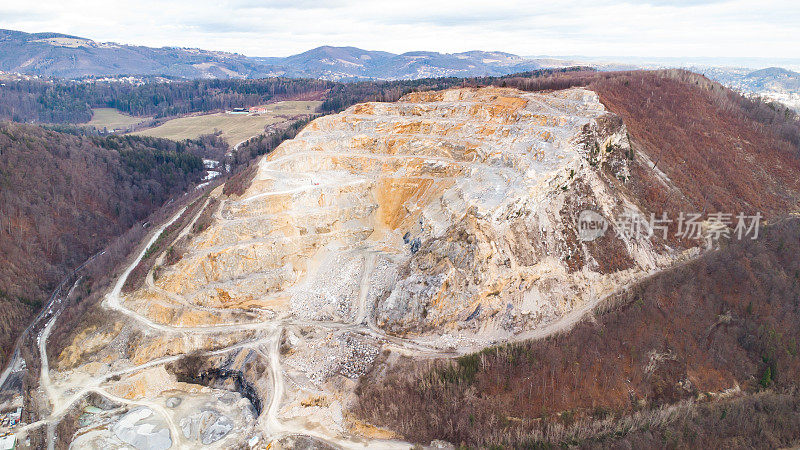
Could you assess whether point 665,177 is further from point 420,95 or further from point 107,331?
point 107,331

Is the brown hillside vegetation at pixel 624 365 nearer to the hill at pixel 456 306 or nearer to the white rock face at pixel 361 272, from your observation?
the hill at pixel 456 306

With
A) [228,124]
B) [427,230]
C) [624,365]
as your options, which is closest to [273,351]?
[427,230]

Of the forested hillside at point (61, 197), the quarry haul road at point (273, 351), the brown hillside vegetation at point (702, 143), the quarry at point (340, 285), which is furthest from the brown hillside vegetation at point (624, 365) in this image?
the forested hillside at point (61, 197)

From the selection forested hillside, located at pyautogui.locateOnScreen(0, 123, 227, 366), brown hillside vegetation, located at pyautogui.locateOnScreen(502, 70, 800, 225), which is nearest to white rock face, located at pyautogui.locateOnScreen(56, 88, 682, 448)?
brown hillside vegetation, located at pyautogui.locateOnScreen(502, 70, 800, 225)

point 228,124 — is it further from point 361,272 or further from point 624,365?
point 624,365

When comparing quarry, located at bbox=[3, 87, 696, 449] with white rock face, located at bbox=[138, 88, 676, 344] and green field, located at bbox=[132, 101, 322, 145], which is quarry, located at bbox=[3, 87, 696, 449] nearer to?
white rock face, located at bbox=[138, 88, 676, 344]

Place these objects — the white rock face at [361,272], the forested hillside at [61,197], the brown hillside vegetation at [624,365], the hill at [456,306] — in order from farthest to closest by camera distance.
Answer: the forested hillside at [61,197], the white rock face at [361,272], the hill at [456,306], the brown hillside vegetation at [624,365]

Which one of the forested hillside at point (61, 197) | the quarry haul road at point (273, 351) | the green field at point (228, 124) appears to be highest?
the green field at point (228, 124)
